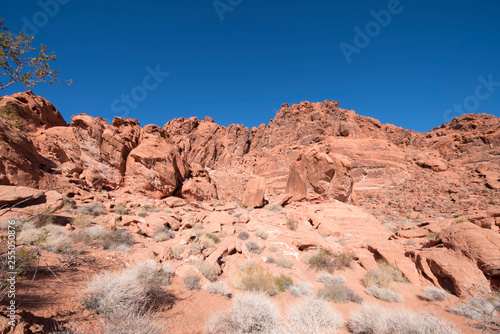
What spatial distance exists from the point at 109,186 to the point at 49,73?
1361 centimetres

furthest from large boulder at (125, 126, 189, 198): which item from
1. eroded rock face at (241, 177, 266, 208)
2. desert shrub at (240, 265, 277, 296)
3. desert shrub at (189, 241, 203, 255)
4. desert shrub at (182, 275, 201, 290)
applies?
desert shrub at (240, 265, 277, 296)

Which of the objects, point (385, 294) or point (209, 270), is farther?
point (209, 270)

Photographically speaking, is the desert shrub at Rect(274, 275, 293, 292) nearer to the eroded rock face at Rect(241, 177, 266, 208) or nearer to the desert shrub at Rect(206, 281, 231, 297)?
the desert shrub at Rect(206, 281, 231, 297)

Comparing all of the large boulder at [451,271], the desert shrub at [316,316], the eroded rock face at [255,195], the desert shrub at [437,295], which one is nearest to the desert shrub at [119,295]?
the desert shrub at [316,316]

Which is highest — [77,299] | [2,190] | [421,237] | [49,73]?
[49,73]

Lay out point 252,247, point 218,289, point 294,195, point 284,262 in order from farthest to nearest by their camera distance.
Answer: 1. point 294,195
2. point 252,247
3. point 284,262
4. point 218,289

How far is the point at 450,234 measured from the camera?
6.66m

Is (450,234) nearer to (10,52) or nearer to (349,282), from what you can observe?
(349,282)

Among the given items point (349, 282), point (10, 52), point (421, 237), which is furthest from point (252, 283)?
point (421, 237)

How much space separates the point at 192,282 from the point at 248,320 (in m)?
2.13

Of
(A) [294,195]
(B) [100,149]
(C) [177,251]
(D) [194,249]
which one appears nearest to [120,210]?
(C) [177,251]

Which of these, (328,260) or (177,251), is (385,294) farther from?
(177,251)

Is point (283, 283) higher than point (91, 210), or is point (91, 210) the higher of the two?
point (91, 210)

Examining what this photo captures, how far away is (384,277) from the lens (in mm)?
6527
